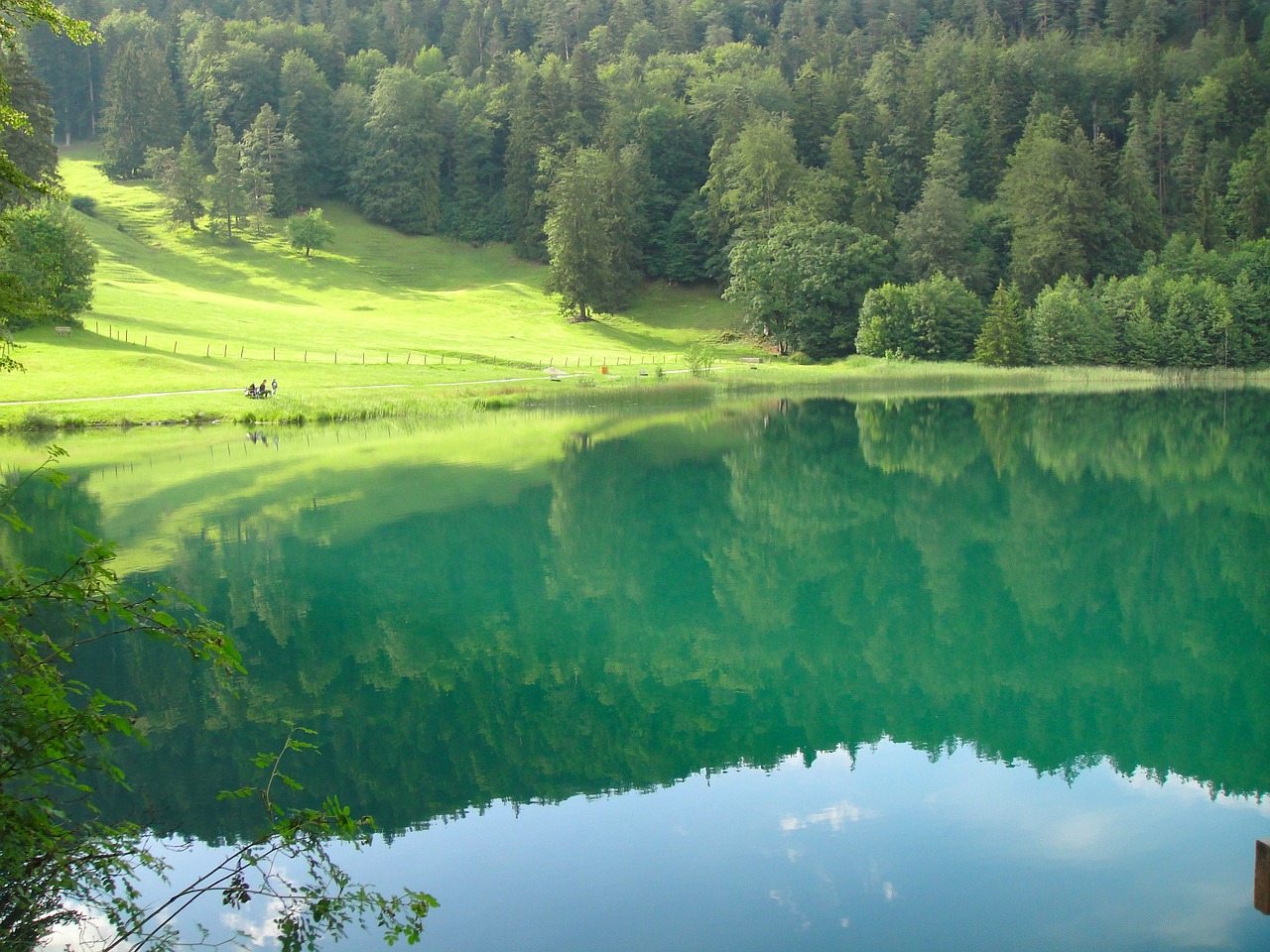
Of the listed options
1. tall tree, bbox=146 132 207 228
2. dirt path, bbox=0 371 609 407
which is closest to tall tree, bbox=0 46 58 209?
tall tree, bbox=146 132 207 228

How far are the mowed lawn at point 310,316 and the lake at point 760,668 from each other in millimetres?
26119

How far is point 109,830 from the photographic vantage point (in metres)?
6.35

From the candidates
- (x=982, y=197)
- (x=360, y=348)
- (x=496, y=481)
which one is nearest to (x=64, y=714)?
(x=496, y=481)

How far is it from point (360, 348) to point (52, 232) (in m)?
18.3

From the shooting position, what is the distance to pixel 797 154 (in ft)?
351

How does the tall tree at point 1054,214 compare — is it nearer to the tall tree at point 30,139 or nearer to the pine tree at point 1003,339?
the pine tree at point 1003,339

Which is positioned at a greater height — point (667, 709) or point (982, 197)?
point (982, 197)

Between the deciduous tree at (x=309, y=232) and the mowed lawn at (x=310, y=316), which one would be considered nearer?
the mowed lawn at (x=310, y=316)

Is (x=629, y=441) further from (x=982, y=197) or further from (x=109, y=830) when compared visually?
(x=982, y=197)

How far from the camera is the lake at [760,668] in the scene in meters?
9.22

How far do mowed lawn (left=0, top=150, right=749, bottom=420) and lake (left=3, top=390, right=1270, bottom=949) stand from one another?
1028 inches

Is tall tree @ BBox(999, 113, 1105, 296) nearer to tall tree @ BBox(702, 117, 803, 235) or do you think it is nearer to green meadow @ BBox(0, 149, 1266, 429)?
green meadow @ BBox(0, 149, 1266, 429)

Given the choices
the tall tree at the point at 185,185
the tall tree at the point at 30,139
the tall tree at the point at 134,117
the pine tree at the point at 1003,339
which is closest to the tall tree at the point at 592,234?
the tall tree at the point at 185,185

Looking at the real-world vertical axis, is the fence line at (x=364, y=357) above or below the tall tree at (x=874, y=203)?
below
